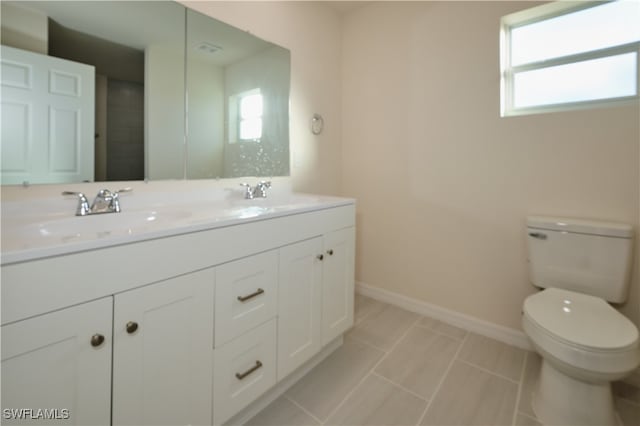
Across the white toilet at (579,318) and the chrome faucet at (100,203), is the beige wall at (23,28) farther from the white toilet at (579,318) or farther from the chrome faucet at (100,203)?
the white toilet at (579,318)

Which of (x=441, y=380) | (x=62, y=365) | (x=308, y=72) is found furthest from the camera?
(x=308, y=72)

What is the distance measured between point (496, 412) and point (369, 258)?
1.34 meters

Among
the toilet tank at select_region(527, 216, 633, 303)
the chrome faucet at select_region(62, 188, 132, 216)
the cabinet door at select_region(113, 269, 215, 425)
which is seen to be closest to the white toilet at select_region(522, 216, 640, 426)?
the toilet tank at select_region(527, 216, 633, 303)

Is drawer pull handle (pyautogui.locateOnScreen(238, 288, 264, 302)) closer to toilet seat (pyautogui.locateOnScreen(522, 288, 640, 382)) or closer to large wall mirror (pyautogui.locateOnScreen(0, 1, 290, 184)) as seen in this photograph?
large wall mirror (pyautogui.locateOnScreen(0, 1, 290, 184))

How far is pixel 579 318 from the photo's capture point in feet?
4.21

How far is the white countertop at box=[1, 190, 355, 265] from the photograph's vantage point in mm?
740

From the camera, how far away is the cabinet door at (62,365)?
0.68 m

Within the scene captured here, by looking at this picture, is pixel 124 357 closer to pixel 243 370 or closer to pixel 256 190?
pixel 243 370

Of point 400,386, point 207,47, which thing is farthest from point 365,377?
point 207,47

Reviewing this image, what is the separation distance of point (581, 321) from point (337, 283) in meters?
1.09

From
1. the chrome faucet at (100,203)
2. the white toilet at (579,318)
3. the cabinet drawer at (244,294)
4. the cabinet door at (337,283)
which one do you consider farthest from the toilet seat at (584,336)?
the chrome faucet at (100,203)

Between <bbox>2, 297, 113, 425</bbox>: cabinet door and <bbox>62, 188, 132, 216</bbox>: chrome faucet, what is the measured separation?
0.55 meters

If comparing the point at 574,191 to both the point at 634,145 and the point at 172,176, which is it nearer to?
the point at 634,145

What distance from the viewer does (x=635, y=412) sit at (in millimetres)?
1344
